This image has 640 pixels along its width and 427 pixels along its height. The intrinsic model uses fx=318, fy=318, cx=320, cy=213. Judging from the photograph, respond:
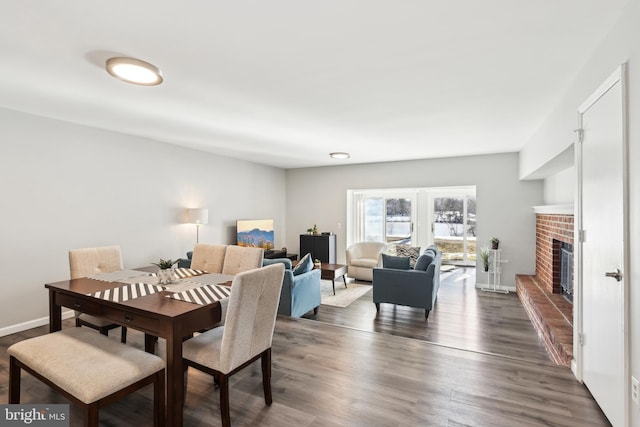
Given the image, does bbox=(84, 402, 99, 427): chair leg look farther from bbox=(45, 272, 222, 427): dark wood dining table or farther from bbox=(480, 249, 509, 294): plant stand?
bbox=(480, 249, 509, 294): plant stand

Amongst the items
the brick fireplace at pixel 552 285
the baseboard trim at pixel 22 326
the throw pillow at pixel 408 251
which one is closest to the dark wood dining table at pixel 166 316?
the baseboard trim at pixel 22 326

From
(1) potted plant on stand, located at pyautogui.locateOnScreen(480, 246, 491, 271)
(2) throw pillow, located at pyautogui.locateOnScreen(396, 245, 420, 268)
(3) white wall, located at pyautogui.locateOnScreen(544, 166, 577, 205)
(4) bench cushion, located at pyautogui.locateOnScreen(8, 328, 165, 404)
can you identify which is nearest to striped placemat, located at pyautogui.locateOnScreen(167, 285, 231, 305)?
(4) bench cushion, located at pyautogui.locateOnScreen(8, 328, 165, 404)

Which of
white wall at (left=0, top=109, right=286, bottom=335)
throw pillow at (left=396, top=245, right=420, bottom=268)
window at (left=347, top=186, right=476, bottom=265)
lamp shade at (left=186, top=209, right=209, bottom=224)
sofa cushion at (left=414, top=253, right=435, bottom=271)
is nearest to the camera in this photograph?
white wall at (left=0, top=109, right=286, bottom=335)

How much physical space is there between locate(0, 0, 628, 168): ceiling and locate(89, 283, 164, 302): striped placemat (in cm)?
162

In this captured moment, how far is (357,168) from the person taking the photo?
23.2 feet

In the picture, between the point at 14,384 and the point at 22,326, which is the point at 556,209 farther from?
the point at 22,326

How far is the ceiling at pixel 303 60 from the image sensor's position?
5.60 feet

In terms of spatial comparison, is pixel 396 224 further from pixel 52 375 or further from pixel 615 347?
pixel 52 375

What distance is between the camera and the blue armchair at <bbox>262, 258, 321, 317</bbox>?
3.81m

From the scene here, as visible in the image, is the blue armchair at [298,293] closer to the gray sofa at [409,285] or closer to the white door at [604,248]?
the gray sofa at [409,285]

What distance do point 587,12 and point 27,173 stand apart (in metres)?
5.01

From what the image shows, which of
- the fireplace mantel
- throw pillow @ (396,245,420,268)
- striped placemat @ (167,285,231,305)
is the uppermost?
the fireplace mantel

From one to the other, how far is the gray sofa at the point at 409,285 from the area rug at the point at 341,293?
689 mm

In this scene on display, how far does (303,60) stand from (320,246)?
5080 millimetres
